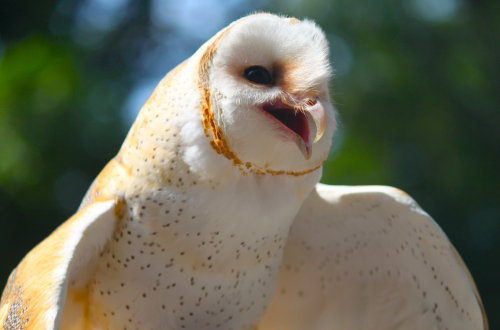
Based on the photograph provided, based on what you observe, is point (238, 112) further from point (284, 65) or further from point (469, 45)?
point (469, 45)

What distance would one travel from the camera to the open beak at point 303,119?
1033 mm

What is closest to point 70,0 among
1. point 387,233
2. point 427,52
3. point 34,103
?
point 34,103

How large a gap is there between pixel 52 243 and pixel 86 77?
304 centimetres

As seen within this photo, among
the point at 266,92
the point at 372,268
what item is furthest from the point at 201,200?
the point at 372,268

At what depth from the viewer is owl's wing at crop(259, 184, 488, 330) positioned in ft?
4.68

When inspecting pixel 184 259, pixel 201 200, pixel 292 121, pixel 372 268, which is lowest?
pixel 372 268

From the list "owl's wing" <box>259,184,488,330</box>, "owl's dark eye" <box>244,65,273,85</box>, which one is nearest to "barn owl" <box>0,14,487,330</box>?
"owl's dark eye" <box>244,65,273,85</box>

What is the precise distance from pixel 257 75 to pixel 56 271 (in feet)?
1.36

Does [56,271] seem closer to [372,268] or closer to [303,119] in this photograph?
[303,119]

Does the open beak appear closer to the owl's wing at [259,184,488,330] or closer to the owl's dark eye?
the owl's dark eye

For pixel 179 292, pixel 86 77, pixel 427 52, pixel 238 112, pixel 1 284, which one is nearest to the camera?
pixel 238 112

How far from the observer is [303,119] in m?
1.06

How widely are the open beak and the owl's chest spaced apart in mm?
148

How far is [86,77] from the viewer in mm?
3988
